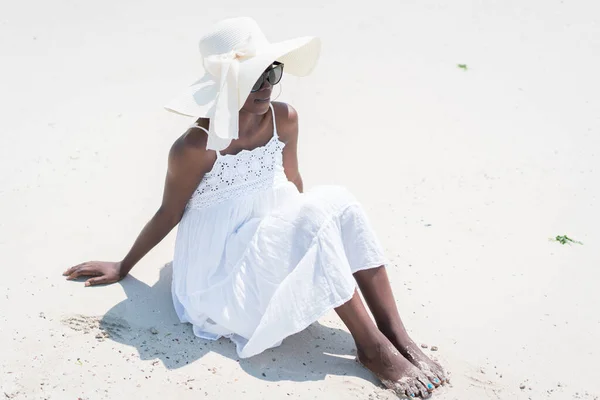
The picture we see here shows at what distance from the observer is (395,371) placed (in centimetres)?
311

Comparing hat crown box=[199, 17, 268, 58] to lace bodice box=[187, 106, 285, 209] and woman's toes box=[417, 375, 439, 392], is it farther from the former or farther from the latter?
woman's toes box=[417, 375, 439, 392]

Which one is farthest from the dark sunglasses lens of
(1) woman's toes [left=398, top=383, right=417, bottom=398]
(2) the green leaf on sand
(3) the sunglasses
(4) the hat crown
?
(2) the green leaf on sand

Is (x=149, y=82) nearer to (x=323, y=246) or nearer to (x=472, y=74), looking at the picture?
(x=472, y=74)

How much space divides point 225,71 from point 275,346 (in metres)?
1.27

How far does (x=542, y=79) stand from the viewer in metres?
6.26

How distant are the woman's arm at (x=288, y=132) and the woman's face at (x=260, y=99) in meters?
0.23

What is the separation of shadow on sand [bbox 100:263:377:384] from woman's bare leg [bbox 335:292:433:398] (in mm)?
117

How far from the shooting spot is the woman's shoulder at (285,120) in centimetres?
359

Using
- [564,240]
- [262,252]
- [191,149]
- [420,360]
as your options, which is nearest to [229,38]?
[191,149]

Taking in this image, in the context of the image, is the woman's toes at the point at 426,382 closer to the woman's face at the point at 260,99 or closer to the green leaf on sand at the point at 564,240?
the woman's face at the point at 260,99

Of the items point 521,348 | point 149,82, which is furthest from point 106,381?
point 149,82

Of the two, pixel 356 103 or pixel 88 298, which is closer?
pixel 88 298


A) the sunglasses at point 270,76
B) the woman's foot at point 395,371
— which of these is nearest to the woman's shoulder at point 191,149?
the sunglasses at point 270,76

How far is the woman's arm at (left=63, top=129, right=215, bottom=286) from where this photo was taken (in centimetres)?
325
